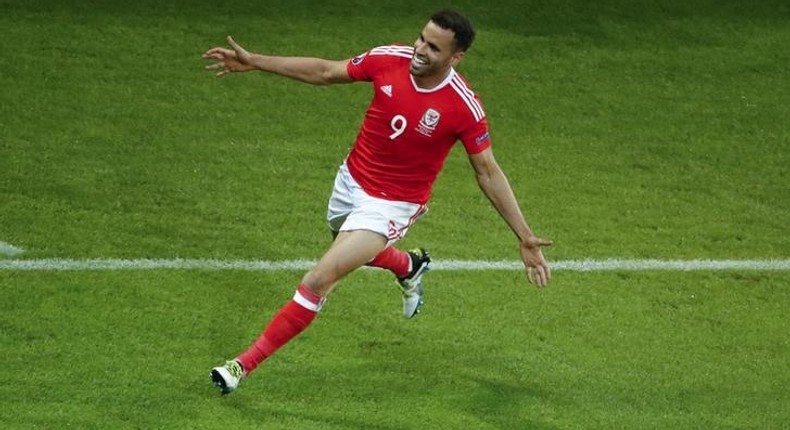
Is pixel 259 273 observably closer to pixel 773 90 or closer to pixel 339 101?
pixel 339 101

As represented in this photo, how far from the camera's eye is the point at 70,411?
8.18 meters

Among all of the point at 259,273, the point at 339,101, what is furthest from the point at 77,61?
the point at 259,273

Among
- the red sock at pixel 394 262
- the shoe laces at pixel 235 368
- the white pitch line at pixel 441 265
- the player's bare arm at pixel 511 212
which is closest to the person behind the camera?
Result: the shoe laces at pixel 235 368

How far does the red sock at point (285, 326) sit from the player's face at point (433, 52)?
124 centimetres

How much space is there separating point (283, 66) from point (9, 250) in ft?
7.68

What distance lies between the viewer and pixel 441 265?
33.8ft

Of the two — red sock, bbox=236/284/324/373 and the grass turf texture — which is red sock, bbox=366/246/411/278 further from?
red sock, bbox=236/284/324/373

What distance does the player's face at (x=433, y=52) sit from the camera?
8.33 meters

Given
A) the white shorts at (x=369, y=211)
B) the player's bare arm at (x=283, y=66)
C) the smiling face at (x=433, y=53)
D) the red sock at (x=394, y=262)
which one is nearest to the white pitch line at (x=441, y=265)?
the red sock at (x=394, y=262)

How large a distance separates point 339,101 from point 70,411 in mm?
4637

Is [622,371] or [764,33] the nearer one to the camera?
[622,371]

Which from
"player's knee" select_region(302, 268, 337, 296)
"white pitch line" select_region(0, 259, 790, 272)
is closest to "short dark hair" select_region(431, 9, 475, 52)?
"player's knee" select_region(302, 268, 337, 296)

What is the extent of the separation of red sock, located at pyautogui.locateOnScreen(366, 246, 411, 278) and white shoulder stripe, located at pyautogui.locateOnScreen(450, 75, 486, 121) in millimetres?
1120

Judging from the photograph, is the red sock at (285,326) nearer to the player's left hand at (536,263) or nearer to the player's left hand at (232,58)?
the player's left hand at (536,263)
